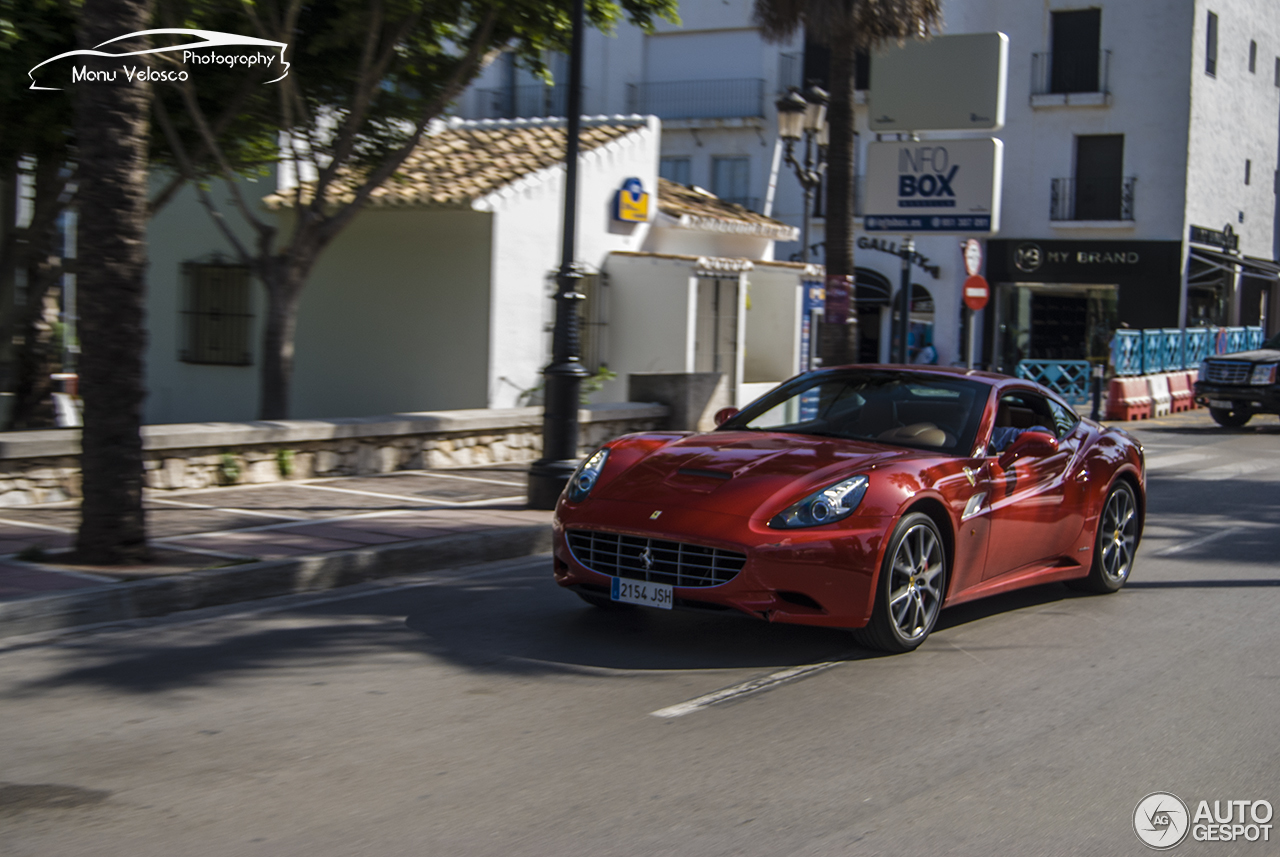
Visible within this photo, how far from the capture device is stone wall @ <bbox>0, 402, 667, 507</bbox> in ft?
32.1

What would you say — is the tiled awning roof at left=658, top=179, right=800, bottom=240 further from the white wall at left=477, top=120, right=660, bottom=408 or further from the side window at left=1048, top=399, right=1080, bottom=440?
the side window at left=1048, top=399, right=1080, bottom=440

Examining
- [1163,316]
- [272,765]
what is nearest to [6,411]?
[272,765]

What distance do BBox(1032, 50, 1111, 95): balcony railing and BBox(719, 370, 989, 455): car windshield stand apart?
3056 centimetres

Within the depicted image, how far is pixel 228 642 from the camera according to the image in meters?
6.42

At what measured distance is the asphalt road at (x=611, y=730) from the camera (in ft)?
13.3

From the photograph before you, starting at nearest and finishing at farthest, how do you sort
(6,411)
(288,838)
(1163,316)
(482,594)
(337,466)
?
(288,838), (482,594), (337,466), (6,411), (1163,316)

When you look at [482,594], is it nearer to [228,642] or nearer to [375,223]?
[228,642]

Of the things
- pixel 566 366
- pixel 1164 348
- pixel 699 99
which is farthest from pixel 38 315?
pixel 699 99

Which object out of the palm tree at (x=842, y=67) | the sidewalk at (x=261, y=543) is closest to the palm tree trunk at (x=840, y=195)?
the palm tree at (x=842, y=67)

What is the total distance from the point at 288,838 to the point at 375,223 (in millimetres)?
14908

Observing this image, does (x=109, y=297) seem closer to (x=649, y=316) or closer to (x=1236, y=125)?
(x=649, y=316)

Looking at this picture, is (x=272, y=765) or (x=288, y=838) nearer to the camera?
(x=288, y=838)

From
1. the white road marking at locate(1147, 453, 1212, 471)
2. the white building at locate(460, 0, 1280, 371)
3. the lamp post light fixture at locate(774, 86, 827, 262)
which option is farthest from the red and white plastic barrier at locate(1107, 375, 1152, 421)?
the white building at locate(460, 0, 1280, 371)

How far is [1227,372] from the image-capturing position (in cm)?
2344
